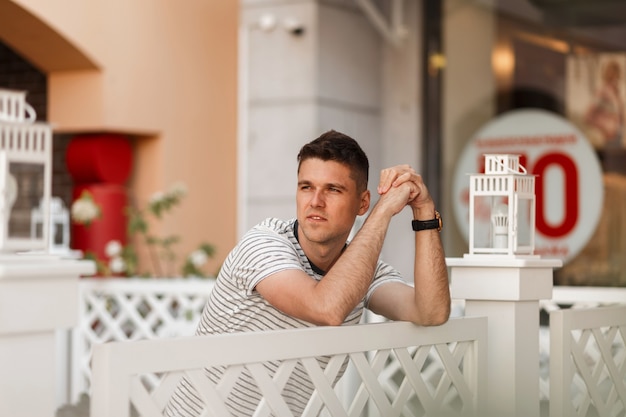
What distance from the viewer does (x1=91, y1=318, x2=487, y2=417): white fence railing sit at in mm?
1746

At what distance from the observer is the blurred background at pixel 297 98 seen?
6.76 m

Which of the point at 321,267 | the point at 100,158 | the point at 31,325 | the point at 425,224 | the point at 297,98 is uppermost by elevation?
the point at 297,98

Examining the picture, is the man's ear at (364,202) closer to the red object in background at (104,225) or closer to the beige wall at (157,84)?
the beige wall at (157,84)

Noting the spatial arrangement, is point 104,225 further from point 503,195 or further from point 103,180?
point 503,195

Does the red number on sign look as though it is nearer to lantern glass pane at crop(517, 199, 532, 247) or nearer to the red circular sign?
the red circular sign

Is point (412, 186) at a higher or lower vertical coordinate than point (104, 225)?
higher

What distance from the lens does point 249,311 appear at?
95.9 inches

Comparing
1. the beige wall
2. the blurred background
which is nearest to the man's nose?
the beige wall

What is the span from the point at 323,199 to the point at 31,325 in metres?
0.68

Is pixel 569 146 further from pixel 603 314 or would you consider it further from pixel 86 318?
pixel 603 314

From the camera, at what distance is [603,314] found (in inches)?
111

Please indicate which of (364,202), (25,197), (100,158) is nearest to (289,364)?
(364,202)

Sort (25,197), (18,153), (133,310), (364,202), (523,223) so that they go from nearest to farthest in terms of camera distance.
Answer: (364,202)
(18,153)
(523,223)
(133,310)
(25,197)

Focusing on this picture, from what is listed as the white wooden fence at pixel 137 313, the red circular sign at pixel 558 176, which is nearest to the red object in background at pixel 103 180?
the white wooden fence at pixel 137 313
